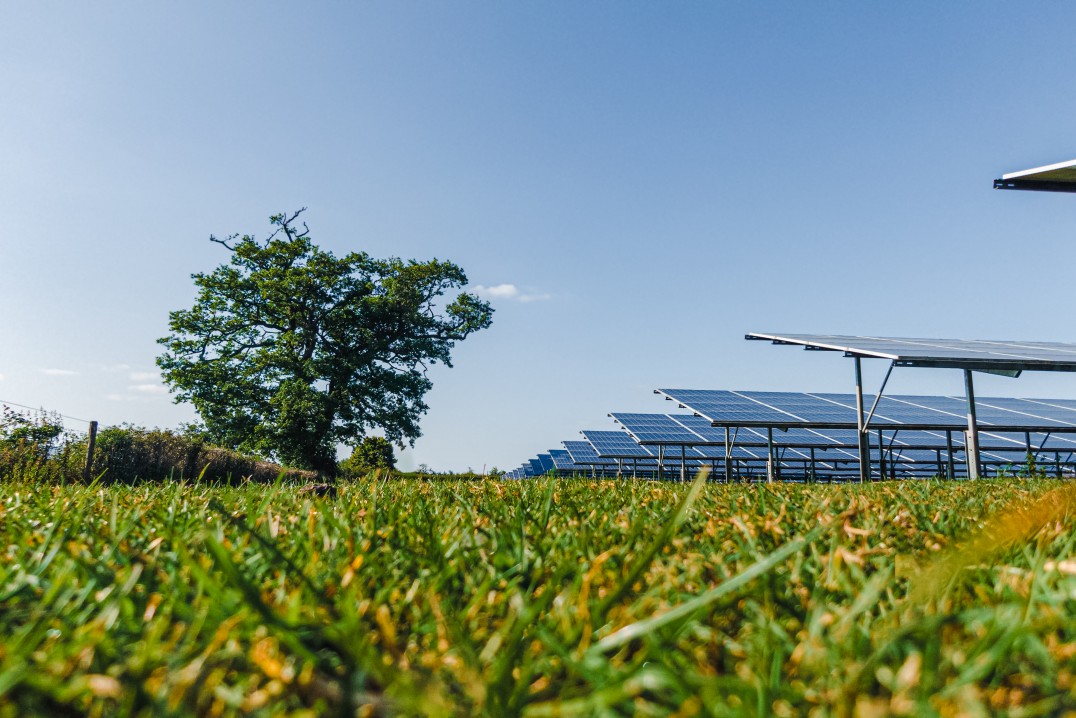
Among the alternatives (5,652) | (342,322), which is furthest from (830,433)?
(5,652)

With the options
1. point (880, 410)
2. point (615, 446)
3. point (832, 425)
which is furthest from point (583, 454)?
point (832, 425)

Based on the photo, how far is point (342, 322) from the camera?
1252 inches

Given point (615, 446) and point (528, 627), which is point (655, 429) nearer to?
point (615, 446)

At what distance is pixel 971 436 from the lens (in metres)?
13.2

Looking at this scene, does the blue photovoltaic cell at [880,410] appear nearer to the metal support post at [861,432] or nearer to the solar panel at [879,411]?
the solar panel at [879,411]

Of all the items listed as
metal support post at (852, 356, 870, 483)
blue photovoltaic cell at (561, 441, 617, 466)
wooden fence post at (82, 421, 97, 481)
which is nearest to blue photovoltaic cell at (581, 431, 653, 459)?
blue photovoltaic cell at (561, 441, 617, 466)

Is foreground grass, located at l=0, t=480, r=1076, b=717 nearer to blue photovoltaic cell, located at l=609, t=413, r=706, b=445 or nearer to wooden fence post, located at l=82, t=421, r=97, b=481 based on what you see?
wooden fence post, located at l=82, t=421, r=97, b=481

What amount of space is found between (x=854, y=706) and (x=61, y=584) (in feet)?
3.77

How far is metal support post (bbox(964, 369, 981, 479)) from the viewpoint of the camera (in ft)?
41.7

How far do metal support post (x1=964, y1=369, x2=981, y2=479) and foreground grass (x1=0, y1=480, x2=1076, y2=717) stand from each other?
13378 millimetres

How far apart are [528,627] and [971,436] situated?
15072mm

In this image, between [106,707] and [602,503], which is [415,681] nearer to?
[106,707]

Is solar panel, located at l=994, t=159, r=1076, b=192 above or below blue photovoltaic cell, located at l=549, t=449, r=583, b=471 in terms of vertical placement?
above

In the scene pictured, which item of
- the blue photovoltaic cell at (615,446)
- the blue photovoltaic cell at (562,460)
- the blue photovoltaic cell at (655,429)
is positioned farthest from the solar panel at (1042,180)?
the blue photovoltaic cell at (562,460)
